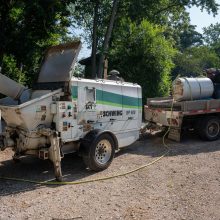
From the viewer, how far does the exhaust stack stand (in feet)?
25.7

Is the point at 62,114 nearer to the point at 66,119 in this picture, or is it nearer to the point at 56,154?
the point at 66,119

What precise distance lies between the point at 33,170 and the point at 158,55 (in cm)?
1145

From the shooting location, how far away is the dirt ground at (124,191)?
226 inches

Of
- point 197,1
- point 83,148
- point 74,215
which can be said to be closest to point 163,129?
point 83,148

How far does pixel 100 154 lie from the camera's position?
8.26m

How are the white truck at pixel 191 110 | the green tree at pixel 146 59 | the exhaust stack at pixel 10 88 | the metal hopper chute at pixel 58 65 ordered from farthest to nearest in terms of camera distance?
the green tree at pixel 146 59, the white truck at pixel 191 110, the metal hopper chute at pixel 58 65, the exhaust stack at pixel 10 88

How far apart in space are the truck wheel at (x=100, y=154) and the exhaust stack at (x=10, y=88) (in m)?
2.03

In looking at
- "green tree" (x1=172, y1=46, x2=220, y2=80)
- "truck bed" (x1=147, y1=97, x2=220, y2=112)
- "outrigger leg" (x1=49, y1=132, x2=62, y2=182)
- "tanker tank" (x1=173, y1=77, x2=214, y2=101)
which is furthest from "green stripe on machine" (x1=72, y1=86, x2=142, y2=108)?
"green tree" (x1=172, y1=46, x2=220, y2=80)

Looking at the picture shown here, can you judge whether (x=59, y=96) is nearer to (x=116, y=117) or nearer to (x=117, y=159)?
(x=116, y=117)

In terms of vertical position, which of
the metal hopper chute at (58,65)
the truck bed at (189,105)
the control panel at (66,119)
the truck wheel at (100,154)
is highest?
the metal hopper chute at (58,65)

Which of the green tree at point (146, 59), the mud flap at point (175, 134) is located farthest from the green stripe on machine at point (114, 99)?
the green tree at point (146, 59)

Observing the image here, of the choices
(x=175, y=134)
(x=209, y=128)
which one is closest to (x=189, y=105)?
(x=175, y=134)

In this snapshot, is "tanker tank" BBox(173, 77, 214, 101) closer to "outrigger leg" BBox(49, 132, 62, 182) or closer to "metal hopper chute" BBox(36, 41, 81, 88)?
"metal hopper chute" BBox(36, 41, 81, 88)

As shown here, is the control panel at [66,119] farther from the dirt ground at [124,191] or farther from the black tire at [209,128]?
the black tire at [209,128]
